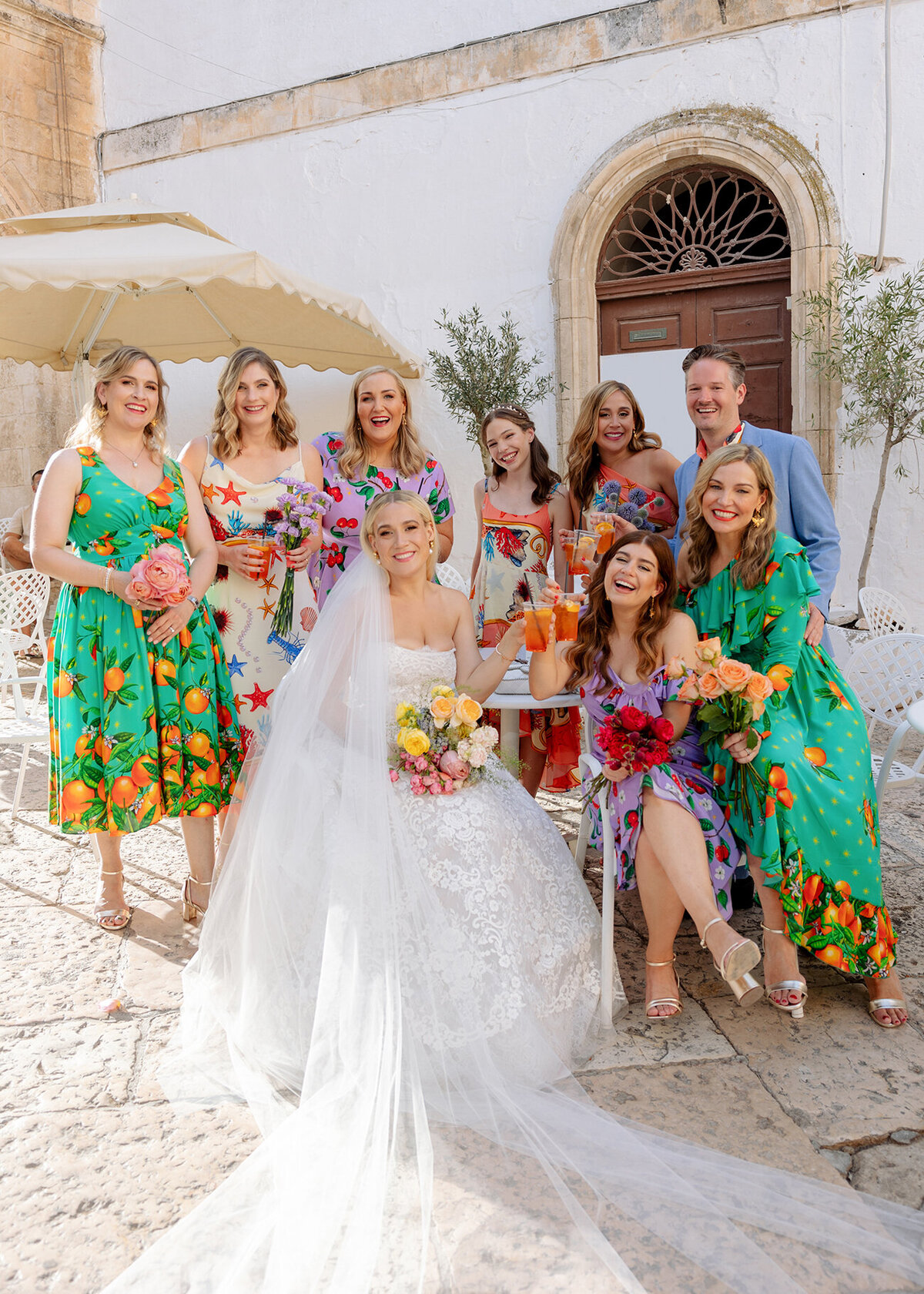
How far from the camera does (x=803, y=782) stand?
2705 mm

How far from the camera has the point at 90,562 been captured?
3.17m

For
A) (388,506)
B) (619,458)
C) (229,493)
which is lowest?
(388,506)

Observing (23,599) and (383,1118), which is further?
(23,599)

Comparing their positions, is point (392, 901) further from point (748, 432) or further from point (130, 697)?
point (748, 432)

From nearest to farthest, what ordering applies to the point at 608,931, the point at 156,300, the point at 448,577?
the point at 608,931 → the point at 448,577 → the point at 156,300

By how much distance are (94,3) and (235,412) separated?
812 centimetres

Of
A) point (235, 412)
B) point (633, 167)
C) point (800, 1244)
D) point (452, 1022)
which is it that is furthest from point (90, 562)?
Result: point (633, 167)

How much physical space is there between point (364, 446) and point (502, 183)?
506 cm

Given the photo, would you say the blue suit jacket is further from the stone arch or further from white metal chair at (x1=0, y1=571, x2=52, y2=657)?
white metal chair at (x1=0, y1=571, x2=52, y2=657)

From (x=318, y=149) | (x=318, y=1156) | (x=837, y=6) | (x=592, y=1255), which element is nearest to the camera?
(x=592, y=1255)

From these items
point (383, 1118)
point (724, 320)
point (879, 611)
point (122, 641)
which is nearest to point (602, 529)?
point (122, 641)

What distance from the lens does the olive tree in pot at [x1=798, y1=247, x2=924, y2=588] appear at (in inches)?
250

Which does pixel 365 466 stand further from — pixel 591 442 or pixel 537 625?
pixel 537 625

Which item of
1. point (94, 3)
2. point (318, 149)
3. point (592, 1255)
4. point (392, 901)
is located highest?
point (94, 3)
